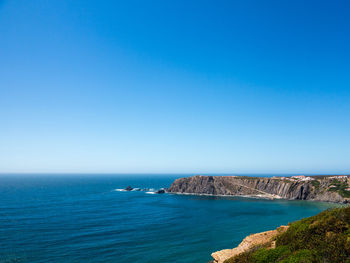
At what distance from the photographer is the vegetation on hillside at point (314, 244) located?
1455cm

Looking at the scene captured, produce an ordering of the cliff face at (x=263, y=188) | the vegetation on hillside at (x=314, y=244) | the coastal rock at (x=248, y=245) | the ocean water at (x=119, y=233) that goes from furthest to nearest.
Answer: the cliff face at (x=263, y=188), the ocean water at (x=119, y=233), the coastal rock at (x=248, y=245), the vegetation on hillside at (x=314, y=244)

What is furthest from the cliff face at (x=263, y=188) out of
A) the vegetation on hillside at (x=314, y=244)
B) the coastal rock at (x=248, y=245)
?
the vegetation on hillside at (x=314, y=244)

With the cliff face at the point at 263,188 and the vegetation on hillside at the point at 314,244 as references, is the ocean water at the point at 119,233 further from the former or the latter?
the cliff face at the point at 263,188

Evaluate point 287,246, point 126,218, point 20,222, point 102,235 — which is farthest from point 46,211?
point 287,246

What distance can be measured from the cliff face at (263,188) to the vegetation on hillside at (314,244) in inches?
4076

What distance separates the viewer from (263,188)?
12838cm

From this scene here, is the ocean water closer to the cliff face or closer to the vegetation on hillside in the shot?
the vegetation on hillside

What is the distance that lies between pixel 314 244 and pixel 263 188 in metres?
123

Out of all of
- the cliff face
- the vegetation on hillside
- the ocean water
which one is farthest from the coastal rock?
the cliff face

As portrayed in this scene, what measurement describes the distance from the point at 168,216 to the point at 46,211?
42545 mm

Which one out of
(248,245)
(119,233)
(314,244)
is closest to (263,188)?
(119,233)

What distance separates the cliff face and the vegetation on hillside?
103537mm

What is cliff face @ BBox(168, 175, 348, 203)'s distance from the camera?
11005 centimetres

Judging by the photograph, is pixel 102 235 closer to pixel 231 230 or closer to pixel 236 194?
pixel 231 230
